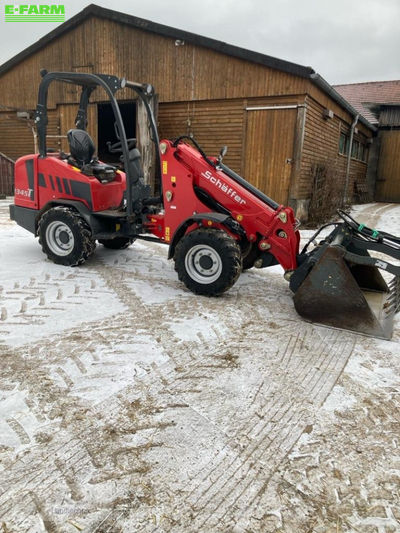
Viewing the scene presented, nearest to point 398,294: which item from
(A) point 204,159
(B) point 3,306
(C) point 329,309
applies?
(C) point 329,309

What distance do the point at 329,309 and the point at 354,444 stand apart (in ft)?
5.50

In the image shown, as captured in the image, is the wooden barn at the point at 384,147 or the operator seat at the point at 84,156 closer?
the operator seat at the point at 84,156

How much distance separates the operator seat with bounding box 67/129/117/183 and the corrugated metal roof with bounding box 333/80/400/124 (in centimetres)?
1893

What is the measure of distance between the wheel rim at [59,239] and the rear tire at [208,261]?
1771mm

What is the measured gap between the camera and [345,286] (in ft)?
11.6

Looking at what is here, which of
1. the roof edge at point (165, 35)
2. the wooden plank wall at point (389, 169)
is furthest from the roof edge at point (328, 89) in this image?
the wooden plank wall at point (389, 169)

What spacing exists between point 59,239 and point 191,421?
12.8ft

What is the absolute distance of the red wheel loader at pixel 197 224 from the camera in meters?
3.70

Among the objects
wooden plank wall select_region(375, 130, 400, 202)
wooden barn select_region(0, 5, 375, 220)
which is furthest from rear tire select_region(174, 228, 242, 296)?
wooden plank wall select_region(375, 130, 400, 202)

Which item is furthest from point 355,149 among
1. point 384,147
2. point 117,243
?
point 117,243

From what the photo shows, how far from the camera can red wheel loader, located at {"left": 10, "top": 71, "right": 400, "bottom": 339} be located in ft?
12.1

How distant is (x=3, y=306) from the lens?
12.9 feet

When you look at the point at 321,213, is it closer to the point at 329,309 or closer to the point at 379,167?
the point at 329,309

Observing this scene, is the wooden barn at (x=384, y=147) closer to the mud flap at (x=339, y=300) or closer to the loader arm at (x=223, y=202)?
the loader arm at (x=223, y=202)
